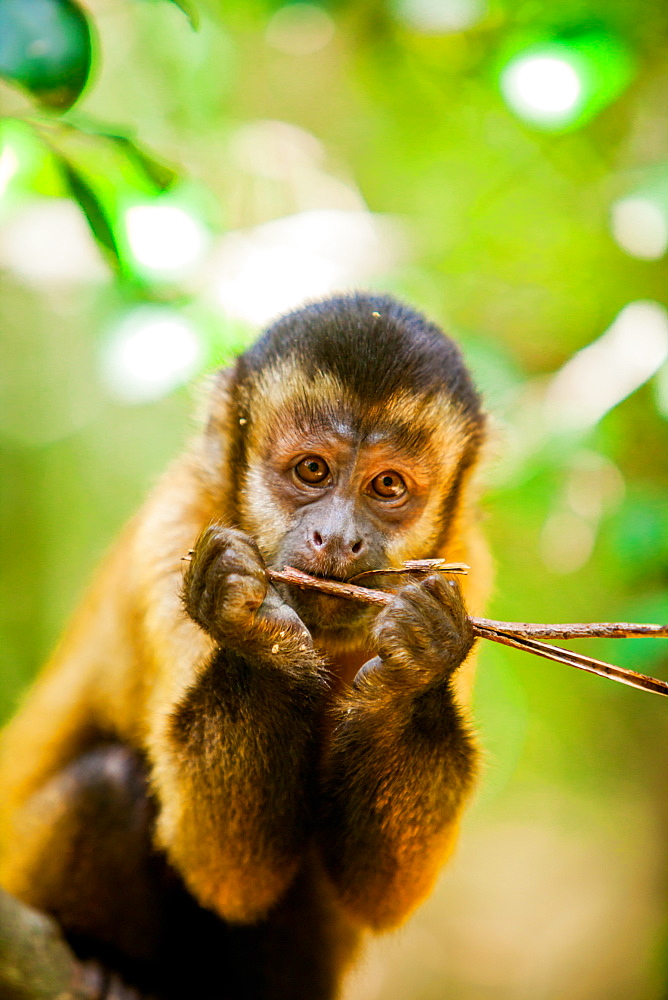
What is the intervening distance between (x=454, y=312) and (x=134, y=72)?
3272mm

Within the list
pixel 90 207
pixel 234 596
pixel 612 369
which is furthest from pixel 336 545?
pixel 612 369

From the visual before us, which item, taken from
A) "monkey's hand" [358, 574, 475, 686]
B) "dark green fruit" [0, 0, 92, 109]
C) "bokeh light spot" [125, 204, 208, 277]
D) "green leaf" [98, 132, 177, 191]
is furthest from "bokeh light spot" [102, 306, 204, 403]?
"monkey's hand" [358, 574, 475, 686]

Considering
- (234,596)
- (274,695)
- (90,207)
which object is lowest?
(274,695)

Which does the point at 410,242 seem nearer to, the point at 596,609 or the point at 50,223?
the point at 50,223

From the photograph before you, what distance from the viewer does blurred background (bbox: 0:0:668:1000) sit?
3.94 metres

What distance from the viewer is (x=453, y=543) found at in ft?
11.4

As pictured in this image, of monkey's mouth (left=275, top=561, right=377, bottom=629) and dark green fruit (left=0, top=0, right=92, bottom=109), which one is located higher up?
dark green fruit (left=0, top=0, right=92, bottom=109)

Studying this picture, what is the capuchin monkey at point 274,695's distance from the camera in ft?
8.41

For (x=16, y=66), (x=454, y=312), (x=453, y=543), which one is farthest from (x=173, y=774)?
(x=454, y=312)

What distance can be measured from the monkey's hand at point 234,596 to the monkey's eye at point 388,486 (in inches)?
29.2

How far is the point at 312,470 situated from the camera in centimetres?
303

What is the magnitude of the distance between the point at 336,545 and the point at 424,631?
46cm

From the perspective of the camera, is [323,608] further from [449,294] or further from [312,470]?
[449,294]

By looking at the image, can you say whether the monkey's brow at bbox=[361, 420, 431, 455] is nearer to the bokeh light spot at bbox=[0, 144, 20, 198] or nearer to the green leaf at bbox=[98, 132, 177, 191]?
the green leaf at bbox=[98, 132, 177, 191]
